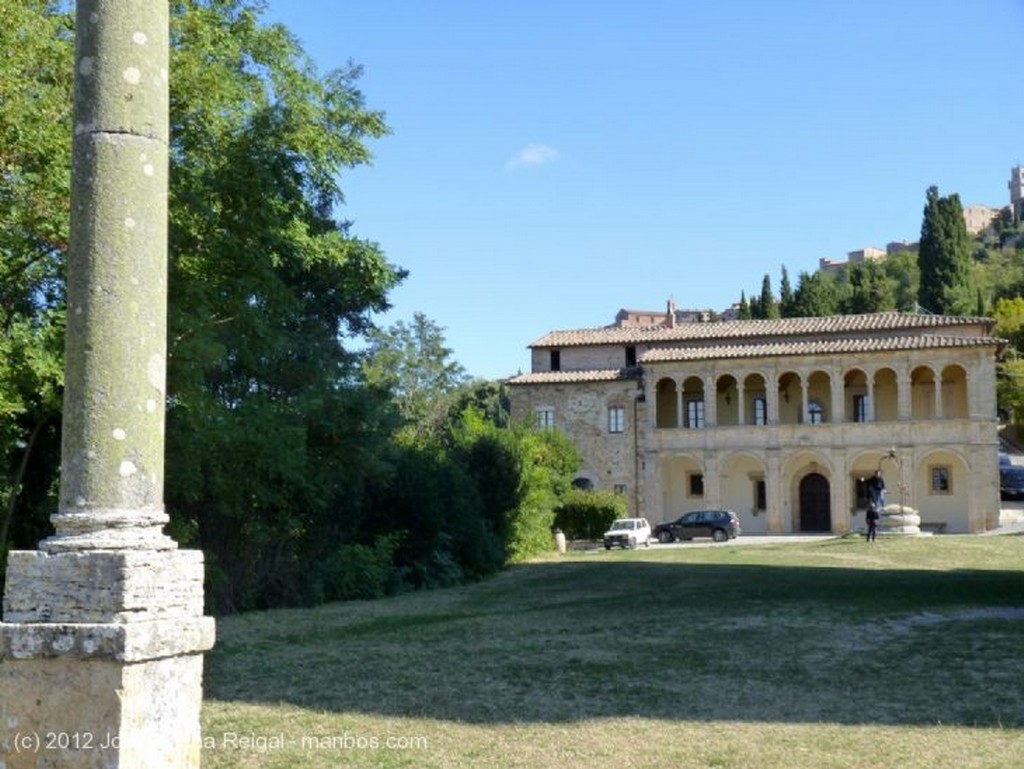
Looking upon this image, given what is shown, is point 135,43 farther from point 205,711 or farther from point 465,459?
point 465,459

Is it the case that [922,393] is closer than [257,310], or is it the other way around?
[257,310]

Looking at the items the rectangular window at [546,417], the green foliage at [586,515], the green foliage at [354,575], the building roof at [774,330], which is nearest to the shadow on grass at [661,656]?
the green foliage at [354,575]

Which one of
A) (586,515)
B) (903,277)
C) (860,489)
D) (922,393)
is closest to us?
(586,515)

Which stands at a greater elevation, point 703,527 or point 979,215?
point 979,215

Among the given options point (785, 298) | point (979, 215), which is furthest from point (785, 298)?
point (979, 215)

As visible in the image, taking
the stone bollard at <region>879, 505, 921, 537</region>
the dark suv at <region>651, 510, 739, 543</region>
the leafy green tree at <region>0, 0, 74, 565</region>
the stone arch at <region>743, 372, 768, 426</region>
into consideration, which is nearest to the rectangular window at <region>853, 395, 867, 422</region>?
the stone arch at <region>743, 372, 768, 426</region>

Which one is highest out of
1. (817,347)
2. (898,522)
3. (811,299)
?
(811,299)

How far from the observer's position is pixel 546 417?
5475cm

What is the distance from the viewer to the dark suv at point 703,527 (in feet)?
145

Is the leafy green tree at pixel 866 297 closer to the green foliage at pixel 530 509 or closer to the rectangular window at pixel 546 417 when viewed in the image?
the rectangular window at pixel 546 417

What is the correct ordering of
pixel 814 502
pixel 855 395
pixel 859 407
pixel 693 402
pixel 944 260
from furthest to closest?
pixel 944 260 → pixel 693 402 → pixel 814 502 → pixel 855 395 → pixel 859 407

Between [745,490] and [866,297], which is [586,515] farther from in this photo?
[866,297]

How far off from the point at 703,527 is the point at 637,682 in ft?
117

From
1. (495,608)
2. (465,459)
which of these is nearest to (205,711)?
(495,608)
